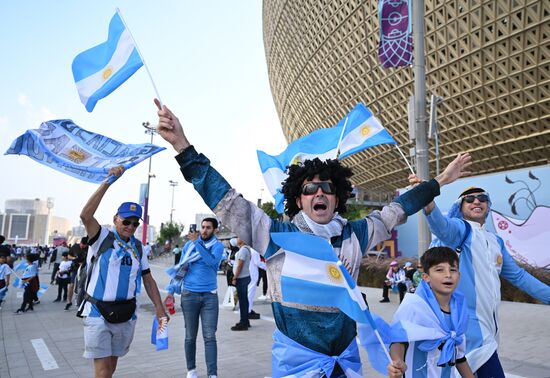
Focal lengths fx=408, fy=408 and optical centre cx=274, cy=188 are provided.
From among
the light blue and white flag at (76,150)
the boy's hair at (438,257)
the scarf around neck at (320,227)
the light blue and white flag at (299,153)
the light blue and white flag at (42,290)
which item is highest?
the light blue and white flag at (299,153)

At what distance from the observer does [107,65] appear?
332 cm

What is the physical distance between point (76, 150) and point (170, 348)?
3.64 metres

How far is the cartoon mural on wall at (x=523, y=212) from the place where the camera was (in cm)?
1231

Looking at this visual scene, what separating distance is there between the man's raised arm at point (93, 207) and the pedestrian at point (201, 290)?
164 cm

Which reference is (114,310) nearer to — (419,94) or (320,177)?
(320,177)

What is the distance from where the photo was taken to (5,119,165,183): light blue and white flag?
12.0 feet

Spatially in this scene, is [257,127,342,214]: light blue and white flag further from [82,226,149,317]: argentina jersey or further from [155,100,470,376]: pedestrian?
[155,100,470,376]: pedestrian

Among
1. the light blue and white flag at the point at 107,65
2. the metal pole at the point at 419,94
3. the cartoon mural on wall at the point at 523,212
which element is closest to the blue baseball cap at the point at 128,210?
the light blue and white flag at the point at 107,65

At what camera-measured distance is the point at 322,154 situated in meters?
4.87

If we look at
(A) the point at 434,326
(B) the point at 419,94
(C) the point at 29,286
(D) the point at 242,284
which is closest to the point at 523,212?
(B) the point at 419,94

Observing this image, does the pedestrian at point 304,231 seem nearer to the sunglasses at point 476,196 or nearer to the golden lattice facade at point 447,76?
the sunglasses at point 476,196

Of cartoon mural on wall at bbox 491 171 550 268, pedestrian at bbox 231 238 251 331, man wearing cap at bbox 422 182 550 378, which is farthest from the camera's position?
cartoon mural on wall at bbox 491 171 550 268

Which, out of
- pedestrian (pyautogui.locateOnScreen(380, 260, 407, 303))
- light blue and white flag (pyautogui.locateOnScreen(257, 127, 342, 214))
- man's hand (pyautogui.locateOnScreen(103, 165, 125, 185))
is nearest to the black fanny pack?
man's hand (pyautogui.locateOnScreen(103, 165, 125, 185))

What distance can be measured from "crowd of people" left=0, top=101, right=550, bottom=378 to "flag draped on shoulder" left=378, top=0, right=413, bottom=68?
6281mm
